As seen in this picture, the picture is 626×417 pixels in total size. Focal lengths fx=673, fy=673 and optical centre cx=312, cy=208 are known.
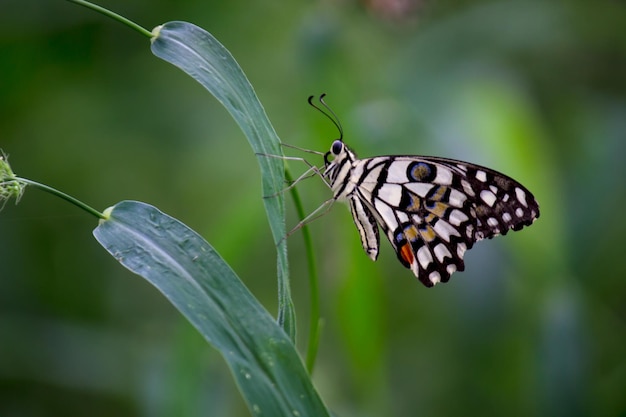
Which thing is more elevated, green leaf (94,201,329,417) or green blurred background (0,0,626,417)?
green blurred background (0,0,626,417)

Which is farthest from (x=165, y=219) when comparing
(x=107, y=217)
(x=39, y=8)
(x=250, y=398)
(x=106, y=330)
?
(x=39, y=8)

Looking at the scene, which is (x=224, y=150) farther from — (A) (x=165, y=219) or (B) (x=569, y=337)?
(A) (x=165, y=219)

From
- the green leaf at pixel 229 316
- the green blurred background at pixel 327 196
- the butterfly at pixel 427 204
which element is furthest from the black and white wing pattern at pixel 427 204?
the green leaf at pixel 229 316

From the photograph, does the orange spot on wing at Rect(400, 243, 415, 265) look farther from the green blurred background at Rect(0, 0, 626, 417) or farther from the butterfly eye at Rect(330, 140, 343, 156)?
the green blurred background at Rect(0, 0, 626, 417)

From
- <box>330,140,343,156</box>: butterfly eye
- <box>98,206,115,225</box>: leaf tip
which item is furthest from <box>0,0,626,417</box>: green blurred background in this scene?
<box>98,206,115,225</box>: leaf tip

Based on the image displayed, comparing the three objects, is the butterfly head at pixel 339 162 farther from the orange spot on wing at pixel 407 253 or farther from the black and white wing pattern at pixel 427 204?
the orange spot on wing at pixel 407 253

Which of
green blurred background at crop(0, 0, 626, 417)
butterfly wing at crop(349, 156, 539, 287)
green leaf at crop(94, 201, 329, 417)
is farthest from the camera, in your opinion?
green blurred background at crop(0, 0, 626, 417)
